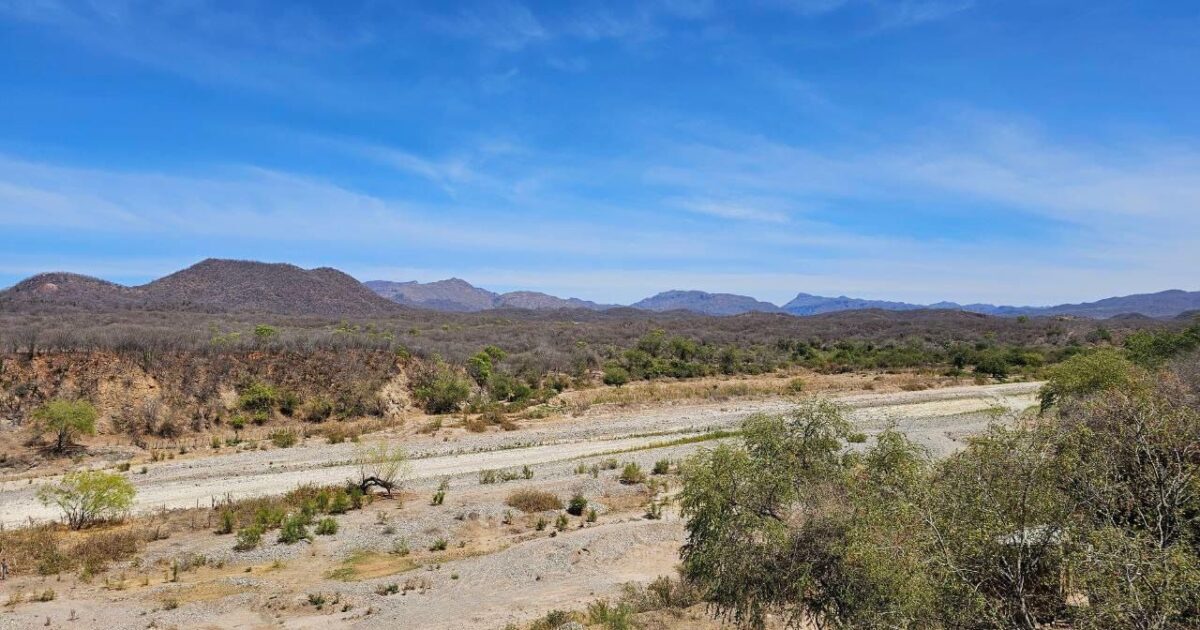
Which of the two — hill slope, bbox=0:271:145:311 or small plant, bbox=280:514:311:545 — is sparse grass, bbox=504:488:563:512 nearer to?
small plant, bbox=280:514:311:545

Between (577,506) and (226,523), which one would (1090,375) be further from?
(226,523)

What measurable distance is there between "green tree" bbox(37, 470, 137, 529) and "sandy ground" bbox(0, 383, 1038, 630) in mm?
1260

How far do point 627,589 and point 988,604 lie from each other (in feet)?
25.8

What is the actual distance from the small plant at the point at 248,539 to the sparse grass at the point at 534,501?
6657mm

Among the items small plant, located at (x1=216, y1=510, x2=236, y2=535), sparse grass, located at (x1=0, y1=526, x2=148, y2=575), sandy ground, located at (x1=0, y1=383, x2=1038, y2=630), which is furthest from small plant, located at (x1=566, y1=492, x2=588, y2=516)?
sparse grass, located at (x1=0, y1=526, x2=148, y2=575)

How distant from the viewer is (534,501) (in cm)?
1962

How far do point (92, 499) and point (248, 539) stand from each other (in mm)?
5077

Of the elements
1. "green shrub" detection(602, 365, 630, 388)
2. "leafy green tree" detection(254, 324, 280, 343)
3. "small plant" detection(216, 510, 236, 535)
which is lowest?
"small plant" detection(216, 510, 236, 535)

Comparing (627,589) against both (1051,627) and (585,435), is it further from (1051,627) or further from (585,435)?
(585,435)

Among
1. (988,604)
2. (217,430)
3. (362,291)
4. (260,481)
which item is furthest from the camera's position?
(362,291)

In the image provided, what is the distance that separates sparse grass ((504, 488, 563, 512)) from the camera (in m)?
19.3

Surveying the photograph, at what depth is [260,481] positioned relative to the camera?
2223cm

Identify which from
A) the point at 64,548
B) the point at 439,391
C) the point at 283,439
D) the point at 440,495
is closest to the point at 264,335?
the point at 439,391

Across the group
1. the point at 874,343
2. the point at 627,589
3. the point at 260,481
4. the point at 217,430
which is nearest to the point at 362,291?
the point at 874,343
